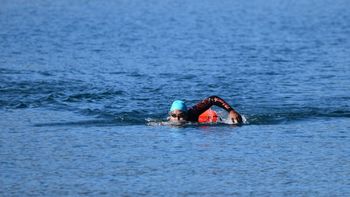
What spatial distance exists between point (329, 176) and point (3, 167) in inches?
226

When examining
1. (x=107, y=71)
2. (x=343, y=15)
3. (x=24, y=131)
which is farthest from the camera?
(x=343, y=15)

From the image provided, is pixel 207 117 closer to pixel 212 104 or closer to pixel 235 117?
pixel 212 104

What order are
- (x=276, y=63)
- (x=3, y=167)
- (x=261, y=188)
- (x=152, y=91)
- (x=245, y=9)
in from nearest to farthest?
(x=261, y=188) < (x=3, y=167) < (x=152, y=91) < (x=276, y=63) < (x=245, y=9)

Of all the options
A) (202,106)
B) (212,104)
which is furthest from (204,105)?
(212,104)

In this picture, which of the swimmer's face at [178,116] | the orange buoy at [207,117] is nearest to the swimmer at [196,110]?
the swimmer's face at [178,116]

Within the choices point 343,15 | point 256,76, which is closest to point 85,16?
point 343,15

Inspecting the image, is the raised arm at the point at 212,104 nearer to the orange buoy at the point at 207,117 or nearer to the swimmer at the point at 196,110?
the swimmer at the point at 196,110

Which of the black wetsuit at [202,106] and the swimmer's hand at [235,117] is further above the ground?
the black wetsuit at [202,106]

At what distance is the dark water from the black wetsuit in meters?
0.23

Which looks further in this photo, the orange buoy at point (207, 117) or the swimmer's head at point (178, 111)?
the orange buoy at point (207, 117)

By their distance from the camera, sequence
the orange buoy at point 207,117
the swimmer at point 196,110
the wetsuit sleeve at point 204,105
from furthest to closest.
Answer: the orange buoy at point 207,117
the wetsuit sleeve at point 204,105
the swimmer at point 196,110

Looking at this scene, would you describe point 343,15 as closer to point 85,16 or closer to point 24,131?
point 85,16

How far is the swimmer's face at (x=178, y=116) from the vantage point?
72.1 feet

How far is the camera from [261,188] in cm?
1703
